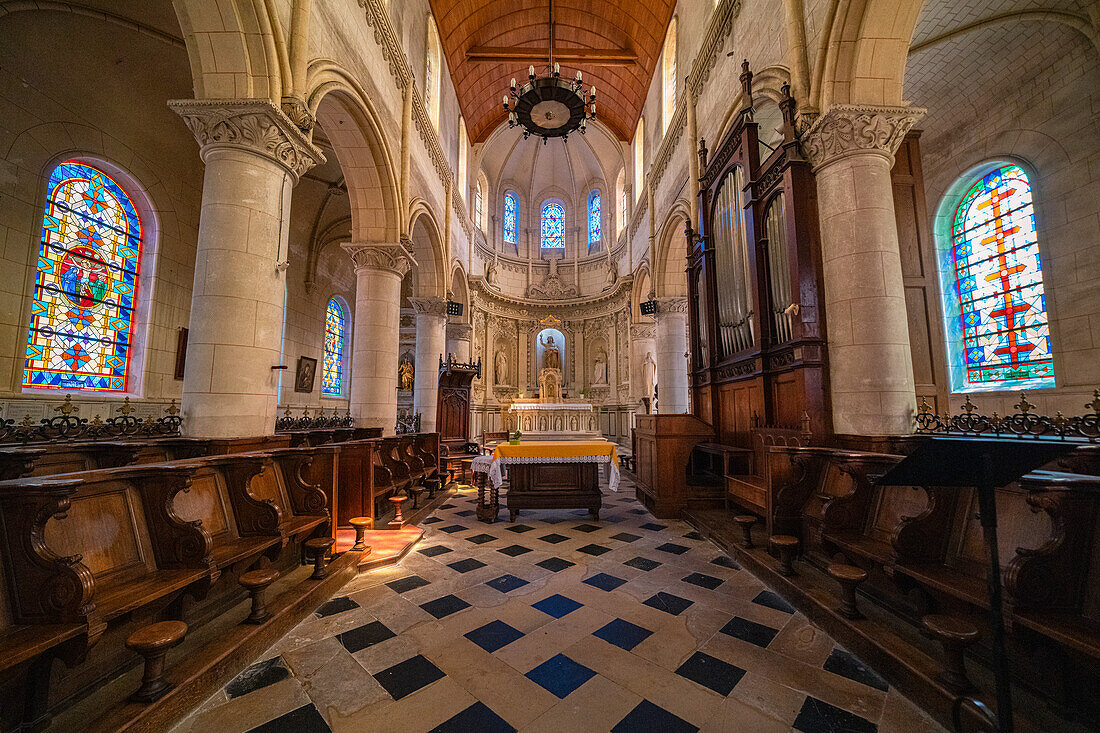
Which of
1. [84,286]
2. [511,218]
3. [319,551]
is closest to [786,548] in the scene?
[319,551]

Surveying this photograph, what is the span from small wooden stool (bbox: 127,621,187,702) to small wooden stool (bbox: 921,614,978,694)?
3241 mm

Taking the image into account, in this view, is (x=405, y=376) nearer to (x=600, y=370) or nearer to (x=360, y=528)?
(x=600, y=370)

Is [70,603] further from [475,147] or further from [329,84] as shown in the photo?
[475,147]

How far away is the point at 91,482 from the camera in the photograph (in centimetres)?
207

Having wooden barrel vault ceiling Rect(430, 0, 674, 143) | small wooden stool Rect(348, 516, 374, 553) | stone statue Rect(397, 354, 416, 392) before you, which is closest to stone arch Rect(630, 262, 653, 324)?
wooden barrel vault ceiling Rect(430, 0, 674, 143)

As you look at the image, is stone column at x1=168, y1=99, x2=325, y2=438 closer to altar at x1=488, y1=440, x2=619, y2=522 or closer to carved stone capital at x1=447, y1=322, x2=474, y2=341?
altar at x1=488, y1=440, x2=619, y2=522

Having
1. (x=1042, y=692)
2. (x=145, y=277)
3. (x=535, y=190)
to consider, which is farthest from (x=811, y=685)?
(x=535, y=190)

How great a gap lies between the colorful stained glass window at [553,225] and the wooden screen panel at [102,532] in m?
18.3

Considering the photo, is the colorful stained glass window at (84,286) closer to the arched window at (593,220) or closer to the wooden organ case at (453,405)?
the wooden organ case at (453,405)

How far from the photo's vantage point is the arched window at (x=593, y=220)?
61.3 feet

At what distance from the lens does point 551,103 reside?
10.2 metres

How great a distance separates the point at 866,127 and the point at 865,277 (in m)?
1.49

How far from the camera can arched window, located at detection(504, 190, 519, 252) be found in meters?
18.9

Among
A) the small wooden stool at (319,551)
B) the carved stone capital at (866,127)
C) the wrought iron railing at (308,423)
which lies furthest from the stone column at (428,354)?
the carved stone capital at (866,127)
